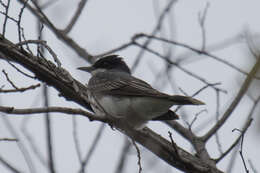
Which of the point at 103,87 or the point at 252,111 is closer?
the point at 252,111

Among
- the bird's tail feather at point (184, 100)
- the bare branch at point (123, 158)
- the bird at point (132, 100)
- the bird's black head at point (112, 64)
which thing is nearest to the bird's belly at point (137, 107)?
the bird at point (132, 100)

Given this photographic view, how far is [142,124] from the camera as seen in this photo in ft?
19.8

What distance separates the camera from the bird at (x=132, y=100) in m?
5.64

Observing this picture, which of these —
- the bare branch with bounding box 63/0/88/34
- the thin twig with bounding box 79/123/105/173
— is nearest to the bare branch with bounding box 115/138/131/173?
the thin twig with bounding box 79/123/105/173

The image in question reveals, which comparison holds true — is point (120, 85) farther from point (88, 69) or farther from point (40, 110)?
point (40, 110)

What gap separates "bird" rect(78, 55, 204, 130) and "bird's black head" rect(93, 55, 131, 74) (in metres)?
0.72

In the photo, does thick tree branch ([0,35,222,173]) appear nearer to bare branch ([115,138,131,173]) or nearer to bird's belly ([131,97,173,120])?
bird's belly ([131,97,173,120])

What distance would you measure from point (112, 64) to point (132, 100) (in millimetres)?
1836

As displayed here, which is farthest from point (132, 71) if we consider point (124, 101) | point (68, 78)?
point (68, 78)

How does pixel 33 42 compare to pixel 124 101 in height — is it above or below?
above

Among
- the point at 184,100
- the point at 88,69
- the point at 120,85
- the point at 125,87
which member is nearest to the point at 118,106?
the point at 125,87

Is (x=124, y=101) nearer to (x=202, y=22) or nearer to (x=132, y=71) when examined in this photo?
(x=132, y=71)

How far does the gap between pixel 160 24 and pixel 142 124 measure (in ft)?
6.99

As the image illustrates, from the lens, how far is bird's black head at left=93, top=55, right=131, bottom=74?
7594 mm
